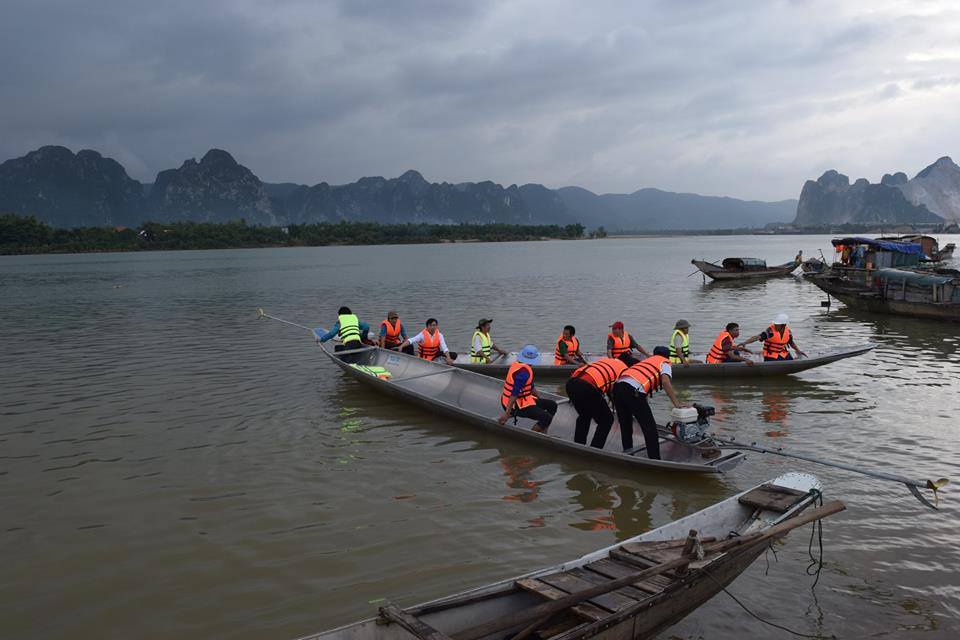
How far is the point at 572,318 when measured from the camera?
25.9 m

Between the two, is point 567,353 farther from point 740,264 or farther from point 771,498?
point 740,264

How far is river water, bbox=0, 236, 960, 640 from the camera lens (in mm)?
5988

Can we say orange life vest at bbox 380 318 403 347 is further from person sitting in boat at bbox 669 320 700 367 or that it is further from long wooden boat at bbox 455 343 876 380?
person sitting in boat at bbox 669 320 700 367

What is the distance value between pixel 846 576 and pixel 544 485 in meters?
3.70

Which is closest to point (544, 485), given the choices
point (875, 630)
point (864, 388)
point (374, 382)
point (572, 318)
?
point (875, 630)

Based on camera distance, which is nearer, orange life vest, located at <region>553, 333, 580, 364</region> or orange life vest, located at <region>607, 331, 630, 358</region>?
orange life vest, located at <region>607, 331, 630, 358</region>

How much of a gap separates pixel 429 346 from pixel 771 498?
950 centimetres

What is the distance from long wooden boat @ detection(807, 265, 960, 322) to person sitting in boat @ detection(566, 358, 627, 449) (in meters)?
19.7

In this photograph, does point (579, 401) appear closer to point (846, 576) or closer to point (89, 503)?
point (846, 576)

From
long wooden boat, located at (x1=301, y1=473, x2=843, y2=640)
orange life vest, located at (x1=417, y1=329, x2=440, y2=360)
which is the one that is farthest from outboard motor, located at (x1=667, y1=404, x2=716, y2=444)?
orange life vest, located at (x1=417, y1=329, x2=440, y2=360)

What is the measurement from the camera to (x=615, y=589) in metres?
4.90

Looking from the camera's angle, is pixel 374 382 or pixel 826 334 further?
pixel 826 334

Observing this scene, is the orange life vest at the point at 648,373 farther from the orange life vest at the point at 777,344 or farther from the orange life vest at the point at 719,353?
the orange life vest at the point at 777,344

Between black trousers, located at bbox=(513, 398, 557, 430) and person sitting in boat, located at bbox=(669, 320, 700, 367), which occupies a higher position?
person sitting in boat, located at bbox=(669, 320, 700, 367)
